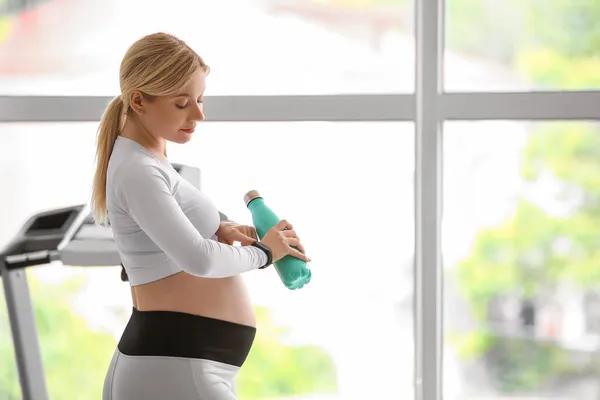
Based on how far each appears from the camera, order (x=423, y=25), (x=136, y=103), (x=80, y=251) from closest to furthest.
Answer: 1. (x=136, y=103)
2. (x=80, y=251)
3. (x=423, y=25)

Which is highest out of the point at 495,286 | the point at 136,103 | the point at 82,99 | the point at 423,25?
the point at 423,25

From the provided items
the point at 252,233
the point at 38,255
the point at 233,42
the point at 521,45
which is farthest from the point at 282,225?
the point at 521,45

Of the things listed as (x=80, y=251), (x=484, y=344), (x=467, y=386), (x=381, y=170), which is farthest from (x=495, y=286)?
(x=80, y=251)

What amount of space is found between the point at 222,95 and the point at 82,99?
467mm

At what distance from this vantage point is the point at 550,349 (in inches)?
101

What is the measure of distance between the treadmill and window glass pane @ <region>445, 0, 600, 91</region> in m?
0.98

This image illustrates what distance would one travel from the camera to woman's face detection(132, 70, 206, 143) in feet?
5.06

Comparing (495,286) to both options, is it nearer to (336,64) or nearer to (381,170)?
(381,170)

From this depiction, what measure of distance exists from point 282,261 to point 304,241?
1.00 m

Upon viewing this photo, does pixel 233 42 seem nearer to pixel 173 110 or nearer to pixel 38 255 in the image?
pixel 38 255

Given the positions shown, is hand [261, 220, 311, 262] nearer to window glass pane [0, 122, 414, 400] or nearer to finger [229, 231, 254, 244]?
finger [229, 231, 254, 244]

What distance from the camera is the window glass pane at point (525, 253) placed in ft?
8.28

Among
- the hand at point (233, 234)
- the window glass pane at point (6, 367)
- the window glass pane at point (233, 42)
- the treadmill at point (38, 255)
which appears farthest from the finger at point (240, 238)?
the window glass pane at point (6, 367)

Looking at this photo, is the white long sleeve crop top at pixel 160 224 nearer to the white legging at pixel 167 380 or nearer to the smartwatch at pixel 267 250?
the smartwatch at pixel 267 250
